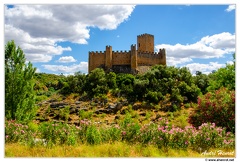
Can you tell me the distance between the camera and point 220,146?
341 inches

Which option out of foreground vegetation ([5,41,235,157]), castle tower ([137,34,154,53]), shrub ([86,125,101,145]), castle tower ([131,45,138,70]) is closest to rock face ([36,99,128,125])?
foreground vegetation ([5,41,235,157])

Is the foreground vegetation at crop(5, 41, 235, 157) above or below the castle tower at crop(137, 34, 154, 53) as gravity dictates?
below

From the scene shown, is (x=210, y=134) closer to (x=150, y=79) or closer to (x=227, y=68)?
(x=227, y=68)

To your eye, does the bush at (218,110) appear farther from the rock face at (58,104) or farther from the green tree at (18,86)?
the rock face at (58,104)

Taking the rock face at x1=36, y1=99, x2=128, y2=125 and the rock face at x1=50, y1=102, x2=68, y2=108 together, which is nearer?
the rock face at x1=36, y1=99, x2=128, y2=125

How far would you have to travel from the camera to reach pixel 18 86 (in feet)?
39.7

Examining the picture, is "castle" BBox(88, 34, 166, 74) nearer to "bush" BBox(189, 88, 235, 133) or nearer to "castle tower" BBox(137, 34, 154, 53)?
"castle tower" BBox(137, 34, 154, 53)

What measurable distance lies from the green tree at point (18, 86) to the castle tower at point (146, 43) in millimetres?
38188

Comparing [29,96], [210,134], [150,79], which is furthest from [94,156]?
[150,79]

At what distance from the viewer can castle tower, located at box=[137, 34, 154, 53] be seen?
164ft

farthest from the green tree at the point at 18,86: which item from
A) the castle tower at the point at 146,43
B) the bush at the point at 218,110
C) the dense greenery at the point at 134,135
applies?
the castle tower at the point at 146,43

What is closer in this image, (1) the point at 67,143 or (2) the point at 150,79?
(1) the point at 67,143

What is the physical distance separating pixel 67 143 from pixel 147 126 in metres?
2.51

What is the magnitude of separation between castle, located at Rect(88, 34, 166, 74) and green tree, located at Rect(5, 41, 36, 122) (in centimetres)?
3008
